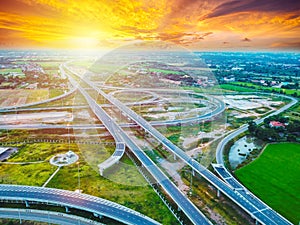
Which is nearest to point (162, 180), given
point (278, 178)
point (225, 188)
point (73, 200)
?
point (225, 188)

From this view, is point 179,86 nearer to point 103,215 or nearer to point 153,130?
point 153,130

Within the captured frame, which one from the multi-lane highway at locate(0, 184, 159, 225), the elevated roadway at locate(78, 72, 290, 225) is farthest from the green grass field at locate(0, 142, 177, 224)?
the elevated roadway at locate(78, 72, 290, 225)

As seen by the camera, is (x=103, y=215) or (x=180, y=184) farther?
(x=180, y=184)

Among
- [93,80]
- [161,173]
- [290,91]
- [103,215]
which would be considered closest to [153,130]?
[161,173]

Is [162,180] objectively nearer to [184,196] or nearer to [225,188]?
[184,196]

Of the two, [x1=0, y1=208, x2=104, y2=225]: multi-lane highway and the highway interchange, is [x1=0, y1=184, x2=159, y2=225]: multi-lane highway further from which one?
[x1=0, y1=208, x2=104, y2=225]: multi-lane highway
